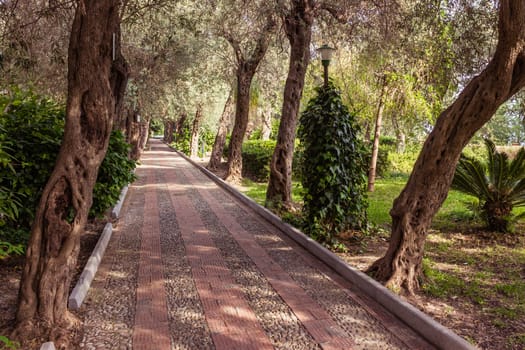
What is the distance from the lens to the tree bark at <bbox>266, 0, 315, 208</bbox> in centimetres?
970

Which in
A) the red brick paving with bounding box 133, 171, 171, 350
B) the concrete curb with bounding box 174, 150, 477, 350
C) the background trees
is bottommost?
the red brick paving with bounding box 133, 171, 171, 350

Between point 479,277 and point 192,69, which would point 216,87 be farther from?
point 479,277

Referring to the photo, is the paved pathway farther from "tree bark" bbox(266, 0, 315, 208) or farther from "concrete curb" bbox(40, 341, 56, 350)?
"tree bark" bbox(266, 0, 315, 208)

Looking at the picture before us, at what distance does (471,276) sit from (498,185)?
9.18 feet

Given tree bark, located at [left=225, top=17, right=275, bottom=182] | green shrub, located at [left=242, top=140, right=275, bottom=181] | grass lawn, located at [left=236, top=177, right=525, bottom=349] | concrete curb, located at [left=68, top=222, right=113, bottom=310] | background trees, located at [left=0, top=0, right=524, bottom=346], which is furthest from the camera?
green shrub, located at [left=242, top=140, right=275, bottom=181]

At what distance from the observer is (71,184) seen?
3809 mm

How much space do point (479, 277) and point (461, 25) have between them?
15.5 ft

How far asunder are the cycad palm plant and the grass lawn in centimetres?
32

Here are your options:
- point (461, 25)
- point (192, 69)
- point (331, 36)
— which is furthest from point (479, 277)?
point (192, 69)

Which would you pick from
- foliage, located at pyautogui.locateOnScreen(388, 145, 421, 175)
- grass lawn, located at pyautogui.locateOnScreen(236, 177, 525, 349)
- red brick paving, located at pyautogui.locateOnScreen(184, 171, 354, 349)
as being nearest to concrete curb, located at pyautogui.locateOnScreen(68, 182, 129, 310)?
red brick paving, located at pyautogui.locateOnScreen(184, 171, 354, 349)

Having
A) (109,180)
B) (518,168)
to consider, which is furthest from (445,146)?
(109,180)

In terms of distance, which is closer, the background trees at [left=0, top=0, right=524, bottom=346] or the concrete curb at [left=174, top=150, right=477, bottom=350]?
the concrete curb at [left=174, top=150, right=477, bottom=350]

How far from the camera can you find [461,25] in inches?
314

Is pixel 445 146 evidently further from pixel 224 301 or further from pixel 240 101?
pixel 240 101
